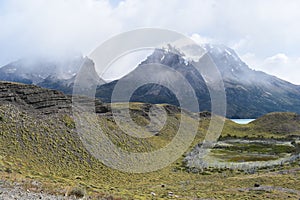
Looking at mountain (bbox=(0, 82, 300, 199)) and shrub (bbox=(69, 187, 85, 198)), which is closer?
shrub (bbox=(69, 187, 85, 198))

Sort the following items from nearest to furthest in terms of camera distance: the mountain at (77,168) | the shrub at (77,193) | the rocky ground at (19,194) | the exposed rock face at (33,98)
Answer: the rocky ground at (19,194)
the shrub at (77,193)
the mountain at (77,168)
the exposed rock face at (33,98)

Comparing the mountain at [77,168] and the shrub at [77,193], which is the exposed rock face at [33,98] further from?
the shrub at [77,193]

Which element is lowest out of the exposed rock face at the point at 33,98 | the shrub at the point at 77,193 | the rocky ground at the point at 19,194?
the shrub at the point at 77,193

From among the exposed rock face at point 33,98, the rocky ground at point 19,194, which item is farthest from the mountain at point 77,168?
the rocky ground at point 19,194

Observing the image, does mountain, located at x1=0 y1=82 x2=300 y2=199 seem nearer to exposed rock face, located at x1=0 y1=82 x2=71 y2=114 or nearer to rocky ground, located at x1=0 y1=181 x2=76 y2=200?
exposed rock face, located at x1=0 y1=82 x2=71 y2=114

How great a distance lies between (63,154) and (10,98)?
19.5 m

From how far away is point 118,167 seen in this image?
4847cm

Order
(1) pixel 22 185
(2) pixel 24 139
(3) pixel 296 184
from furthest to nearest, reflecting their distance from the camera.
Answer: (2) pixel 24 139, (3) pixel 296 184, (1) pixel 22 185

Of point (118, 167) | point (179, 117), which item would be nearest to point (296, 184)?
point (118, 167)

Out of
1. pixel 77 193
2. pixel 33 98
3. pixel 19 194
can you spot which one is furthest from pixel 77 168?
pixel 33 98

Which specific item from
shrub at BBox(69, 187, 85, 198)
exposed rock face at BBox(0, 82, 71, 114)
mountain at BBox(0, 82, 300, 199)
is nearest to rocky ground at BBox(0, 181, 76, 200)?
mountain at BBox(0, 82, 300, 199)

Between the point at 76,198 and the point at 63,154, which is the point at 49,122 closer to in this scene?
the point at 63,154

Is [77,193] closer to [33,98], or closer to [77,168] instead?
[77,168]

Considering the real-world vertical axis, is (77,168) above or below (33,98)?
below
